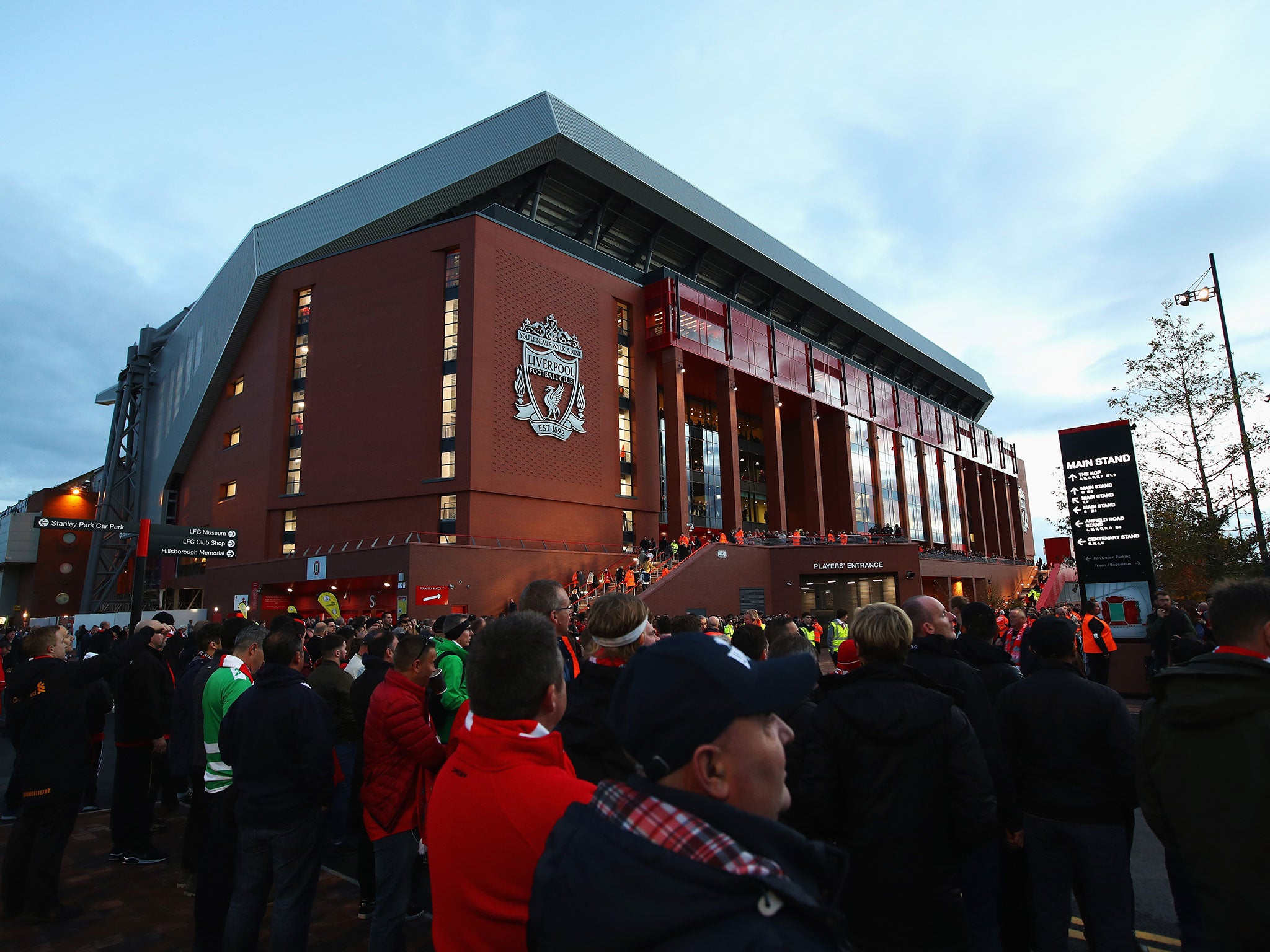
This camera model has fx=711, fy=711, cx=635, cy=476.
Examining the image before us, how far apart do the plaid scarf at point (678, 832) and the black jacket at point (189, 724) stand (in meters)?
6.30

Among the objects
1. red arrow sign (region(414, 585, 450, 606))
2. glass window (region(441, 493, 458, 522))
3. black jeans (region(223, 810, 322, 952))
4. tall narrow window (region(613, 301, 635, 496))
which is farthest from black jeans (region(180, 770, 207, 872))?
tall narrow window (region(613, 301, 635, 496))

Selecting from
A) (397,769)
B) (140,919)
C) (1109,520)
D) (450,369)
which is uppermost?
(450,369)

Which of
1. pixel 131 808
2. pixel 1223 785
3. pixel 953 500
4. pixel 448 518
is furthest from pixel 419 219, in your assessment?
pixel 953 500

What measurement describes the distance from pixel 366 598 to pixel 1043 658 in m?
33.6

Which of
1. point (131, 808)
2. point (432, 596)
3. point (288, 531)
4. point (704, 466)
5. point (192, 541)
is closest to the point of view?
point (131, 808)

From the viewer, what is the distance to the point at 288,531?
3734cm

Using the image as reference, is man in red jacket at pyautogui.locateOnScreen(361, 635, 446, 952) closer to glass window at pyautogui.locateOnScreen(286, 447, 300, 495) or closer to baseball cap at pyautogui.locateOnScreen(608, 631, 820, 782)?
baseball cap at pyautogui.locateOnScreen(608, 631, 820, 782)

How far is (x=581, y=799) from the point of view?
7.48 ft

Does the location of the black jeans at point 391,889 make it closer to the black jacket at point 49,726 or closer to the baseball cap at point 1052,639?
the black jacket at point 49,726

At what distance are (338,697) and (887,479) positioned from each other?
56314mm

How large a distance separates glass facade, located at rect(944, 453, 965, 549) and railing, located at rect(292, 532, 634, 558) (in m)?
43.3

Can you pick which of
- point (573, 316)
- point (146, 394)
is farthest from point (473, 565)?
point (146, 394)

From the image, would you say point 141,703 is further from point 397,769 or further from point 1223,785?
point 1223,785

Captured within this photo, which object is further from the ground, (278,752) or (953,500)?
(953,500)
